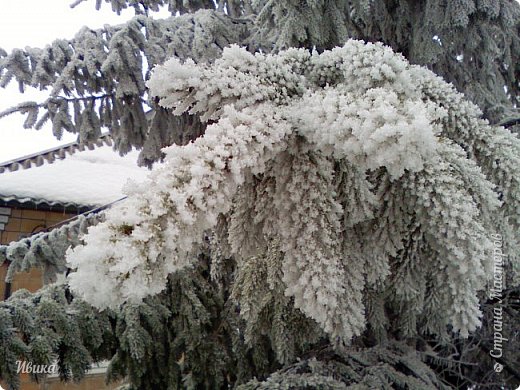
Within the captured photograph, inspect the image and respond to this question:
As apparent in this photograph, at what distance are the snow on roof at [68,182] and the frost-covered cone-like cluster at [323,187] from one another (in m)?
4.44

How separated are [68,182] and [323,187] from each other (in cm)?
641

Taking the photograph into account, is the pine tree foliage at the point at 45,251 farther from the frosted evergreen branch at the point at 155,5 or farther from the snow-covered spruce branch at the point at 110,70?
the frosted evergreen branch at the point at 155,5

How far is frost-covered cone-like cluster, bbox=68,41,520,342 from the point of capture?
52 centimetres

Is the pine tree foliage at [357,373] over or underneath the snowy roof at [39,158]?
underneath

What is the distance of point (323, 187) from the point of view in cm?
77

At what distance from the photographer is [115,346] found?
7.95 ft

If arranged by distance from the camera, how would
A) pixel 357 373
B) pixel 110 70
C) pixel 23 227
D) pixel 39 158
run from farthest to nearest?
1. pixel 39 158
2. pixel 23 227
3. pixel 110 70
4. pixel 357 373

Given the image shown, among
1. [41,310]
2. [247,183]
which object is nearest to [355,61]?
[247,183]

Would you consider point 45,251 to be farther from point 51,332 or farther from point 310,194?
point 310,194

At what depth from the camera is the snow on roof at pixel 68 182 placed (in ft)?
19.5

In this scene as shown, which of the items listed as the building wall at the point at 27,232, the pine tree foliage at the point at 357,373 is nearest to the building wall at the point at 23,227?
the building wall at the point at 27,232

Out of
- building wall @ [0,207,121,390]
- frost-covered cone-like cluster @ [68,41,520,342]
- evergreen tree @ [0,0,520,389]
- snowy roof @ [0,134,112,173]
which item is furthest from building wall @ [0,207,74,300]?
frost-covered cone-like cluster @ [68,41,520,342]

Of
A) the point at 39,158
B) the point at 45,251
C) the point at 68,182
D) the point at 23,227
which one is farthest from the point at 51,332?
the point at 39,158

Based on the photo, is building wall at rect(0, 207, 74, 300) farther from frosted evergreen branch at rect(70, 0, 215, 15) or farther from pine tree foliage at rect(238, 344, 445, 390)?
pine tree foliage at rect(238, 344, 445, 390)
